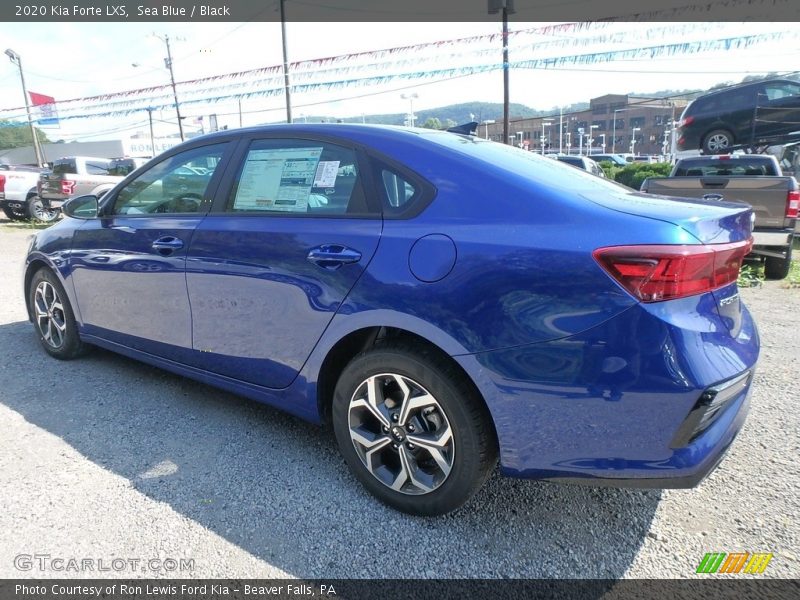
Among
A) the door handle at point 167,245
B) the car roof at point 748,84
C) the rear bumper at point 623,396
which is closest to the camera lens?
the rear bumper at point 623,396

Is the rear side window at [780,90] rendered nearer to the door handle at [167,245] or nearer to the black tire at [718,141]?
the black tire at [718,141]

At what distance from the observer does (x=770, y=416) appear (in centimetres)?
322

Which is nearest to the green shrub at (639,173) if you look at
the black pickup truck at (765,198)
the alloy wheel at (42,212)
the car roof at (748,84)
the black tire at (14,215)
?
the car roof at (748,84)

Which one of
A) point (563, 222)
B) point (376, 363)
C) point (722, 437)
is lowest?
point (722, 437)

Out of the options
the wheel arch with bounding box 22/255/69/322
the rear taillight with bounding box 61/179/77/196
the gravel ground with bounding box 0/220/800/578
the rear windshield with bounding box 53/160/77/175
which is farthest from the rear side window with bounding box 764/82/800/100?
the rear windshield with bounding box 53/160/77/175

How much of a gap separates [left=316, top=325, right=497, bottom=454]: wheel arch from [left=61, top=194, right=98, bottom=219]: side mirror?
7.31 feet

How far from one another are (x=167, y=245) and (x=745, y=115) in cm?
1674

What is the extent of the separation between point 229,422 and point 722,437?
250cm

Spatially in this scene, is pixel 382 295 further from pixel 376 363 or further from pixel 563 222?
pixel 563 222

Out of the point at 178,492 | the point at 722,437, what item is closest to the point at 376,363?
the point at 178,492

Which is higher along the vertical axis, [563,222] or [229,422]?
[563,222]

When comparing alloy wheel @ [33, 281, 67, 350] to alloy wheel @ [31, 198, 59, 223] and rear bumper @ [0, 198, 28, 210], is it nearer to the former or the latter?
alloy wheel @ [31, 198, 59, 223]

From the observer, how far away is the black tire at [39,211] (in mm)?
14992
